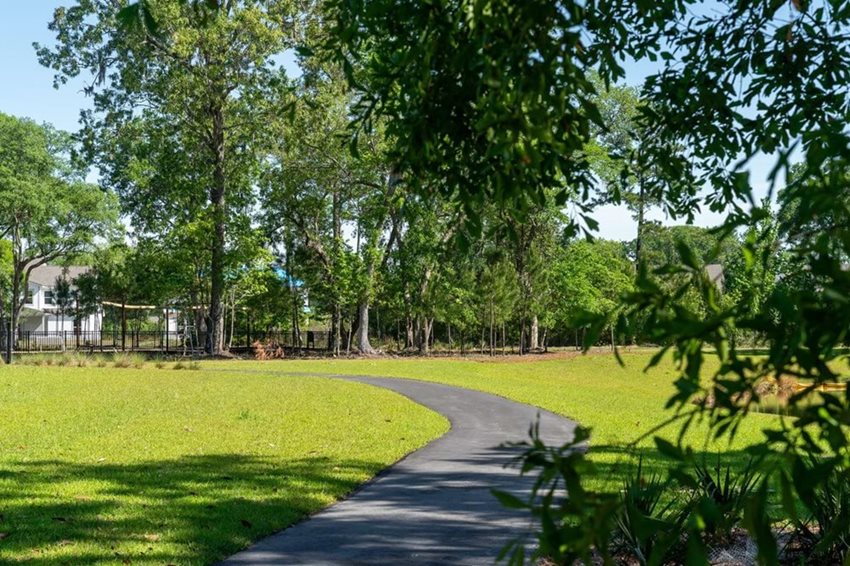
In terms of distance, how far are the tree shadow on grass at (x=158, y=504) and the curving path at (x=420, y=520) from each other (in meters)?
0.34

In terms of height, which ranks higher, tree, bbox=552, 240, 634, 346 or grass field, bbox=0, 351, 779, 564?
tree, bbox=552, 240, 634, 346

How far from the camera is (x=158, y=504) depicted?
25.6 feet

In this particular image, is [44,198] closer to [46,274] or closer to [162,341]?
[162,341]

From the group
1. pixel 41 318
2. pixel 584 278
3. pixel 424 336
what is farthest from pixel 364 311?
pixel 41 318

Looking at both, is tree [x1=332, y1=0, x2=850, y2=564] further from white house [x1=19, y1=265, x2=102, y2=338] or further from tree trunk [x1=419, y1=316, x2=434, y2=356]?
white house [x1=19, y1=265, x2=102, y2=338]

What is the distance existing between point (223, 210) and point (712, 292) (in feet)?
128

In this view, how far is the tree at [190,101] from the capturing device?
1420 inches

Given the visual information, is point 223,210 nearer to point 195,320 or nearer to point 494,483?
point 195,320

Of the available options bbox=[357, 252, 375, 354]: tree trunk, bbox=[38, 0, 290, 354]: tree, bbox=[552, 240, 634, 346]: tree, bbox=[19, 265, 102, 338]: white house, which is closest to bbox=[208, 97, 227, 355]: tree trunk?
bbox=[38, 0, 290, 354]: tree

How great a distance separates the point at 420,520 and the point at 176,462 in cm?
406

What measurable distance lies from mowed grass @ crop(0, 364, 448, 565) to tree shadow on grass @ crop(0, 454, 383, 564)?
0.6 inches

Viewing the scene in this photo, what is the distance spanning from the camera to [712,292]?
2.06 m

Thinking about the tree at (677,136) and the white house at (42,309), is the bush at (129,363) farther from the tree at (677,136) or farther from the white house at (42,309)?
the white house at (42,309)

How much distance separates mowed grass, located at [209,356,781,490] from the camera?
10.7m
